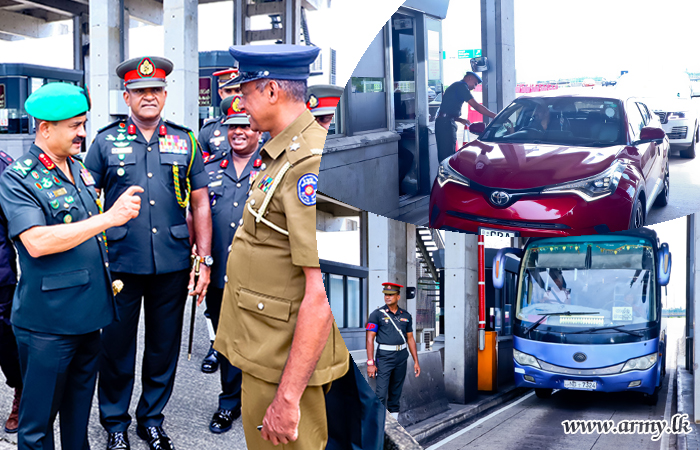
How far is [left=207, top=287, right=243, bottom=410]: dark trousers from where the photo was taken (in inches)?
137

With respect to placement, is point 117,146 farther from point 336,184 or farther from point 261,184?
point 336,184

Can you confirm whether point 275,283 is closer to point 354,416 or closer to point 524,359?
point 354,416

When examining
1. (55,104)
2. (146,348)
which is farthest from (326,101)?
(146,348)

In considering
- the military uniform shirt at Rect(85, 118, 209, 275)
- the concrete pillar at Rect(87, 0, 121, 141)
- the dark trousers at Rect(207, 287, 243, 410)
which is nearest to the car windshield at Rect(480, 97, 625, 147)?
the military uniform shirt at Rect(85, 118, 209, 275)

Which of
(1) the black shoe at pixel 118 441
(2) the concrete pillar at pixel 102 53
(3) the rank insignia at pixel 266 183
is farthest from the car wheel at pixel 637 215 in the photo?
(2) the concrete pillar at pixel 102 53

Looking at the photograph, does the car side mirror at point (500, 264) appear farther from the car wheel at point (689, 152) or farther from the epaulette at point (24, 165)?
the epaulette at point (24, 165)

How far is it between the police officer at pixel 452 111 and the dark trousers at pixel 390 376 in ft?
1.09

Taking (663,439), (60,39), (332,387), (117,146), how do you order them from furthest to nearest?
1. (60,39)
2. (117,146)
3. (332,387)
4. (663,439)

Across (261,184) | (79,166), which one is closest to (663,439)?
(261,184)

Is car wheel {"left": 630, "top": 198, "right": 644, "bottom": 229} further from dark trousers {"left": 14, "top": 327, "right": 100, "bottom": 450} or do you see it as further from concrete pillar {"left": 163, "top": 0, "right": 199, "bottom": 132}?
concrete pillar {"left": 163, "top": 0, "right": 199, "bottom": 132}

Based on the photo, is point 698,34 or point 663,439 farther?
point 663,439

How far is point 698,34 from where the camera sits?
931 mm

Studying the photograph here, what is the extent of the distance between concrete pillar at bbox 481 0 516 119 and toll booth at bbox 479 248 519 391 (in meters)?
0.23

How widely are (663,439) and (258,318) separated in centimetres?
78
